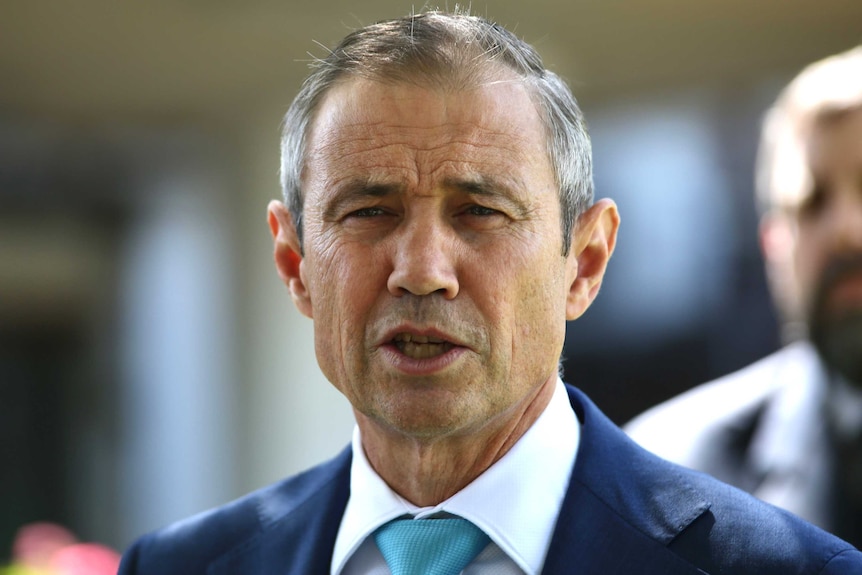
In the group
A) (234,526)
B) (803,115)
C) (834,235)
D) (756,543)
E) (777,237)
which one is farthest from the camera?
(777,237)

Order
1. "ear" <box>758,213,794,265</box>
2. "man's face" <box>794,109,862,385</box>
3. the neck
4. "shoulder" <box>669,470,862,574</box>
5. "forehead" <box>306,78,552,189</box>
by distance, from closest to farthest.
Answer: "shoulder" <box>669,470,862,574</box>, "forehead" <box>306,78,552,189</box>, the neck, "man's face" <box>794,109,862,385</box>, "ear" <box>758,213,794,265</box>

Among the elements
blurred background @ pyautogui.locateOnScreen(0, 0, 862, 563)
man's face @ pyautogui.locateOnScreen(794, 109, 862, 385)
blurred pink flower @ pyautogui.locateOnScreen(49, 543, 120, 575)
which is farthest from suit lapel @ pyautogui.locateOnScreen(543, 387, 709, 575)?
blurred background @ pyautogui.locateOnScreen(0, 0, 862, 563)

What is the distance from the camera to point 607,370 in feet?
19.9

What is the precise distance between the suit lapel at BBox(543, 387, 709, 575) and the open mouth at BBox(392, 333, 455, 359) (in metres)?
0.33

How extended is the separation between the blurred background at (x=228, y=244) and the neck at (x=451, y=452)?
384 cm

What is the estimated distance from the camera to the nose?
1795 millimetres

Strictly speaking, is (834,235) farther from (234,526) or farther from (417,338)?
(234,526)

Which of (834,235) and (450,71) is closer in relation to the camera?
(450,71)

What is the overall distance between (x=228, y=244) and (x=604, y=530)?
4501 mm

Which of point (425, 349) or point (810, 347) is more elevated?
point (425, 349)

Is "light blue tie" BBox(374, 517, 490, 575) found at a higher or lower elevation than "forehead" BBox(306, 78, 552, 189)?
lower

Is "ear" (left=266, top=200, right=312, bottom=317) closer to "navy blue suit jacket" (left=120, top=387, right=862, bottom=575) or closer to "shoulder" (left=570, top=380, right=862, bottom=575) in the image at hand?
"navy blue suit jacket" (left=120, top=387, right=862, bottom=575)

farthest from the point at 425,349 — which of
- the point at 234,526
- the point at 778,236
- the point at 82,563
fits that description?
the point at 82,563

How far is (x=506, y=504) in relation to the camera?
1921 millimetres
